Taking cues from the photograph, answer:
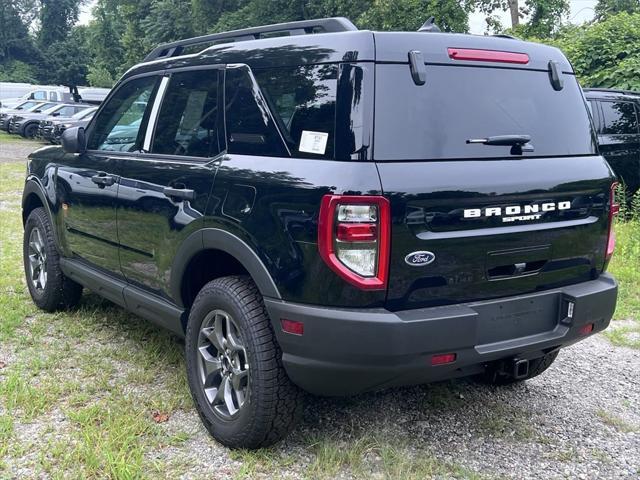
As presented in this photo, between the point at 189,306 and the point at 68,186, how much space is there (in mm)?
1613

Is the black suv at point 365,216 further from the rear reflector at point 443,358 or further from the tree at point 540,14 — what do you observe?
the tree at point 540,14

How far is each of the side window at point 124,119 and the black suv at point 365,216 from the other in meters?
0.38

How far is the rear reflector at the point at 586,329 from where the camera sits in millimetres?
3048

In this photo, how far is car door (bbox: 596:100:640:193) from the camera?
28.7 feet

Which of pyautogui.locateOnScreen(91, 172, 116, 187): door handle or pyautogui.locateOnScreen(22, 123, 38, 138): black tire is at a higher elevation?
pyautogui.locateOnScreen(91, 172, 116, 187): door handle

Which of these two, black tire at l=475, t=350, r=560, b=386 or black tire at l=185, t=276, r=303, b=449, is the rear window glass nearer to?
black tire at l=185, t=276, r=303, b=449

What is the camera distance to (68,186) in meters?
4.49

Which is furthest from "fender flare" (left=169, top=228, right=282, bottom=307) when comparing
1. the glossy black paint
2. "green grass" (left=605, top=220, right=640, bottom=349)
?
"green grass" (left=605, top=220, right=640, bottom=349)

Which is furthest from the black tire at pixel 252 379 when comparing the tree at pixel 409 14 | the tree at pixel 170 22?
the tree at pixel 170 22

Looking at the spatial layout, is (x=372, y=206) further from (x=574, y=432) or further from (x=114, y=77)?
(x=114, y=77)

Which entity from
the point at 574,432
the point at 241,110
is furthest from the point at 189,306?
the point at 574,432

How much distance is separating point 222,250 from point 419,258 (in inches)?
38.5

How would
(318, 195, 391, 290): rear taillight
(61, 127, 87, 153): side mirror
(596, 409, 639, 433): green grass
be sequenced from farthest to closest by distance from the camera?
(61, 127, 87, 153): side mirror < (596, 409, 639, 433): green grass < (318, 195, 391, 290): rear taillight

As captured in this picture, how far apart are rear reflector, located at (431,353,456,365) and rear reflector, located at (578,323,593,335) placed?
0.77 m
